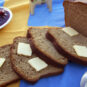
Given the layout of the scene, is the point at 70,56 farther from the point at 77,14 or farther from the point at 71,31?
the point at 77,14

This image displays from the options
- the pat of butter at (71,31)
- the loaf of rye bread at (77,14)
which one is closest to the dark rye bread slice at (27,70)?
the pat of butter at (71,31)

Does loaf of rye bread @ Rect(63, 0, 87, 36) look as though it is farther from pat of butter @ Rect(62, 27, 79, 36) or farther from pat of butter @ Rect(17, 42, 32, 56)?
pat of butter @ Rect(17, 42, 32, 56)

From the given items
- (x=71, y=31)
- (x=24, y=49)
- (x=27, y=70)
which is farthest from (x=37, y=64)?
(x=71, y=31)

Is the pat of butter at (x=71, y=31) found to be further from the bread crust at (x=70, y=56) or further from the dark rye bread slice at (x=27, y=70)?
the dark rye bread slice at (x=27, y=70)

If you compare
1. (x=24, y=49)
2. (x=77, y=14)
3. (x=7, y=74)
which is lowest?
(x=7, y=74)

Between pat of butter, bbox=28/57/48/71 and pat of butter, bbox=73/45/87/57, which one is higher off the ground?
pat of butter, bbox=73/45/87/57

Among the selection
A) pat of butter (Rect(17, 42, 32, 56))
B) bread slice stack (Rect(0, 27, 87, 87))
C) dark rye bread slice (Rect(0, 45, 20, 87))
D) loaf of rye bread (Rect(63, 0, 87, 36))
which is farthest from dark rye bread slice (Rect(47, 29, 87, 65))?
dark rye bread slice (Rect(0, 45, 20, 87))
